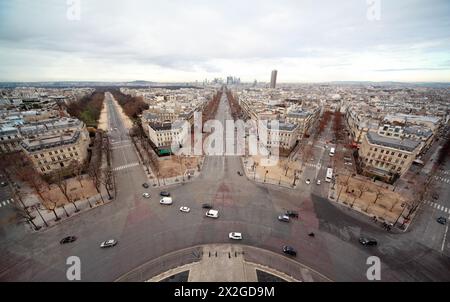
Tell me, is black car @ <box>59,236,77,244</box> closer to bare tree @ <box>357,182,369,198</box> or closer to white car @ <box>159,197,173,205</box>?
white car @ <box>159,197,173,205</box>

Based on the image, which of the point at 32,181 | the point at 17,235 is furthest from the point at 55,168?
the point at 17,235

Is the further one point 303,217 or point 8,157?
point 8,157

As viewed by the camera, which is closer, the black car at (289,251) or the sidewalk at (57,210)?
the black car at (289,251)

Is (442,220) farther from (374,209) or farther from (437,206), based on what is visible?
(374,209)

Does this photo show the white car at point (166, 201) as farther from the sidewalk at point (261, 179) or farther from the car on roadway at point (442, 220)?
the car on roadway at point (442, 220)

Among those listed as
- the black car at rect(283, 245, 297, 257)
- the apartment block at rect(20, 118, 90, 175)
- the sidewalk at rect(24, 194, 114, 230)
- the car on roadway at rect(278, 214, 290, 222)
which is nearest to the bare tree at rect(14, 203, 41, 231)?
the sidewalk at rect(24, 194, 114, 230)

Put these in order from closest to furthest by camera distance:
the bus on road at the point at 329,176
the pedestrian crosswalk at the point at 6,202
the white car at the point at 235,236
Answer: the white car at the point at 235,236, the pedestrian crosswalk at the point at 6,202, the bus on road at the point at 329,176

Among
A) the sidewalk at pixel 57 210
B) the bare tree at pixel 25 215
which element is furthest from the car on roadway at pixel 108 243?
the bare tree at pixel 25 215

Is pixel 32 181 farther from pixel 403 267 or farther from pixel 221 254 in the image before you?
pixel 403 267
